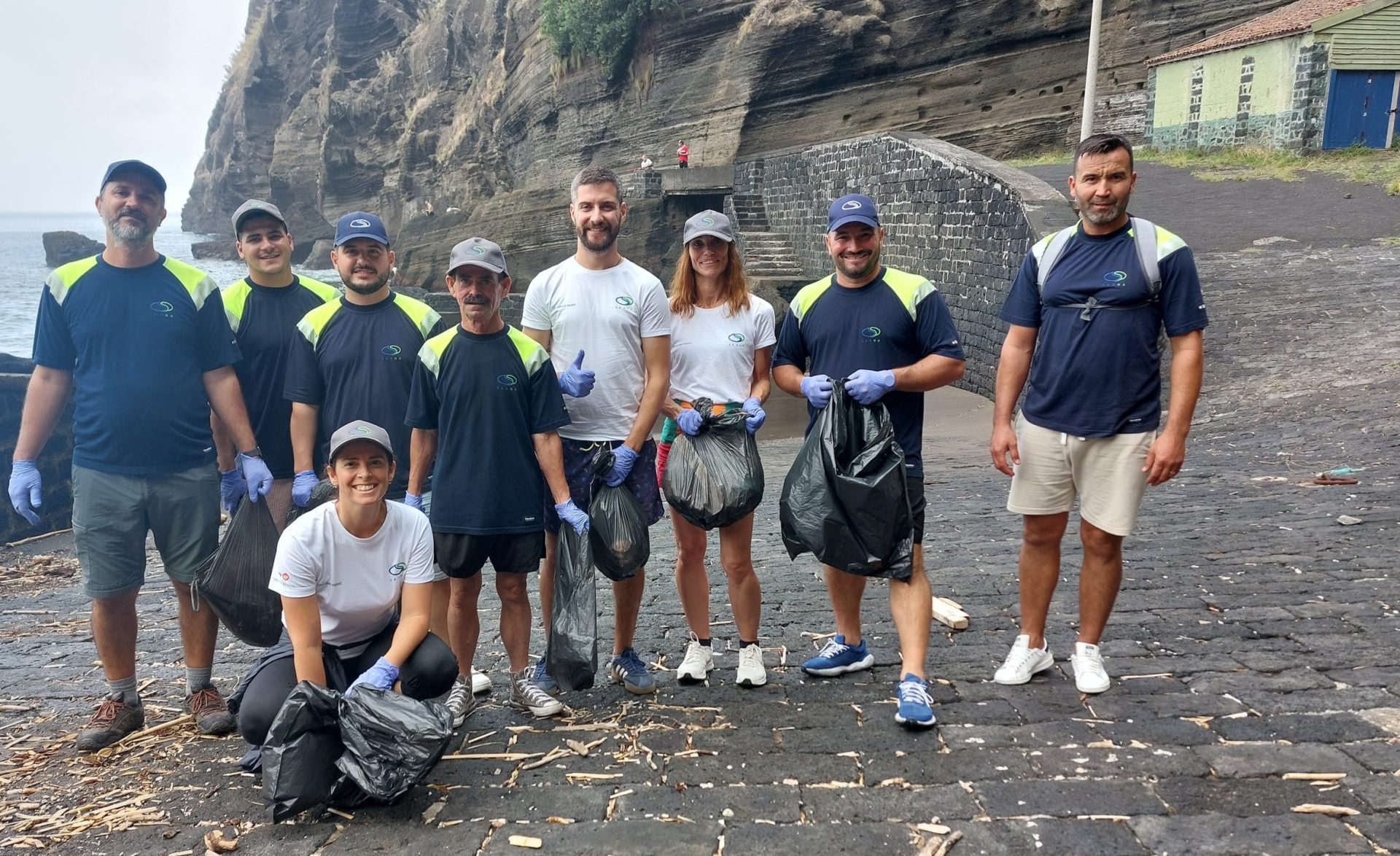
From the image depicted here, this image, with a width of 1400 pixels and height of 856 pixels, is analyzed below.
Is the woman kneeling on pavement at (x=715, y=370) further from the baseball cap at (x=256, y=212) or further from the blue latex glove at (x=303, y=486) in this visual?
the baseball cap at (x=256, y=212)

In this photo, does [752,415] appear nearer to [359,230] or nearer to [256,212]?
[359,230]

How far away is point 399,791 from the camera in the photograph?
3.08 m

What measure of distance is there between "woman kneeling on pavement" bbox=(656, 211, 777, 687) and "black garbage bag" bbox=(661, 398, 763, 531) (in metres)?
0.08

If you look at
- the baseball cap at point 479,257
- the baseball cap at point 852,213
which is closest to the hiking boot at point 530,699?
the baseball cap at point 479,257

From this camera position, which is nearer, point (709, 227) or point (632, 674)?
point (709, 227)

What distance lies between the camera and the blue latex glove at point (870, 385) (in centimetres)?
367

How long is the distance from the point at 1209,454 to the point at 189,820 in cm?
779

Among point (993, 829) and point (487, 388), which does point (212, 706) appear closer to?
point (487, 388)

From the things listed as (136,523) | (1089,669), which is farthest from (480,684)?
(1089,669)

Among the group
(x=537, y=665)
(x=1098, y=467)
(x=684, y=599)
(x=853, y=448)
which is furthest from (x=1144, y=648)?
(x=537, y=665)

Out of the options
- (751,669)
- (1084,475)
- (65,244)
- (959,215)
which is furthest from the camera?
(65,244)

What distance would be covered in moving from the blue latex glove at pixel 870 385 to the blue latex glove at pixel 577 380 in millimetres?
1038

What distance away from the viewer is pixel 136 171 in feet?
13.4

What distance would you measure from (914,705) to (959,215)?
12.0 m
